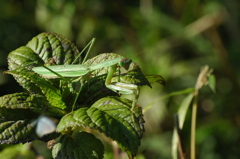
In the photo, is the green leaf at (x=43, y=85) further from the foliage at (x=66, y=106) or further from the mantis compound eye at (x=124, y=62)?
the mantis compound eye at (x=124, y=62)

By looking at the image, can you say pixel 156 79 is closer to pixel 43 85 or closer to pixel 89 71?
pixel 89 71

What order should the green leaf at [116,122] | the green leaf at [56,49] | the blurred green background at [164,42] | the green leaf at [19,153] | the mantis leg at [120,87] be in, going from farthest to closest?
the blurred green background at [164,42] → the green leaf at [19,153] → the green leaf at [56,49] → the mantis leg at [120,87] → the green leaf at [116,122]

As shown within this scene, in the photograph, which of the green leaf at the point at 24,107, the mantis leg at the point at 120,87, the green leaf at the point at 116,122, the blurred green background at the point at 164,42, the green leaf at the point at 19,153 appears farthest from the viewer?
the blurred green background at the point at 164,42

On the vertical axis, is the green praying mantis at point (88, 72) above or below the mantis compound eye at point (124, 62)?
below

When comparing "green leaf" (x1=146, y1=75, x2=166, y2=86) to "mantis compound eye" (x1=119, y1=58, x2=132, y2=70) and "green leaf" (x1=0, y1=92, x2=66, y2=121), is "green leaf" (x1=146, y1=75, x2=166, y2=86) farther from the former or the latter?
"green leaf" (x1=0, y1=92, x2=66, y2=121)

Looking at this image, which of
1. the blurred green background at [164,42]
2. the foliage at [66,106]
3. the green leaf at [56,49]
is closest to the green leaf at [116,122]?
the foliage at [66,106]

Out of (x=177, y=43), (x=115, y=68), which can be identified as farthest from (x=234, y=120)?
(x=115, y=68)

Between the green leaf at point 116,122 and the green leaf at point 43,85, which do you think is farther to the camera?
the green leaf at point 43,85
